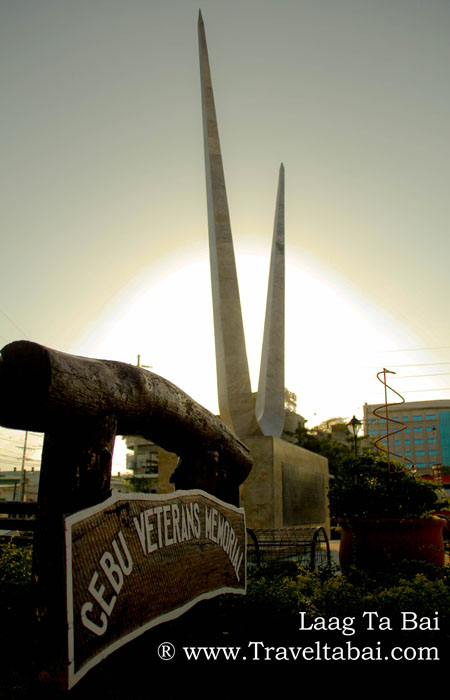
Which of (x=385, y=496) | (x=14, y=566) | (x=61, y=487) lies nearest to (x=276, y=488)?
(x=385, y=496)

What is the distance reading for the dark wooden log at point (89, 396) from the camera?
6.09ft

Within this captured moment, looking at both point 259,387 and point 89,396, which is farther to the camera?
point 259,387

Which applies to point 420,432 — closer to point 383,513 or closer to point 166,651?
point 383,513

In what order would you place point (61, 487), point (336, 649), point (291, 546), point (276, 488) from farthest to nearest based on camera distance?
point (276, 488) → point (291, 546) → point (336, 649) → point (61, 487)

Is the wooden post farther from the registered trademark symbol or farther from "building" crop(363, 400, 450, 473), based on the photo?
"building" crop(363, 400, 450, 473)

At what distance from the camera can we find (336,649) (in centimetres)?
232

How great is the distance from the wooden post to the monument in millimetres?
6065

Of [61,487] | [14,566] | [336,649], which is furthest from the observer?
[14,566]

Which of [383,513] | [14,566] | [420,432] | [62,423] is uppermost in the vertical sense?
[420,432]

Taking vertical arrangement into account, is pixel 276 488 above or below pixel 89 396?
below

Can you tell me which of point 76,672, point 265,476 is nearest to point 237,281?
point 265,476

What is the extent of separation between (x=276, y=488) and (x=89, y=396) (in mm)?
7006

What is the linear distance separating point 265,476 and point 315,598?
5857mm

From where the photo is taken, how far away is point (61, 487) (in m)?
1.97
